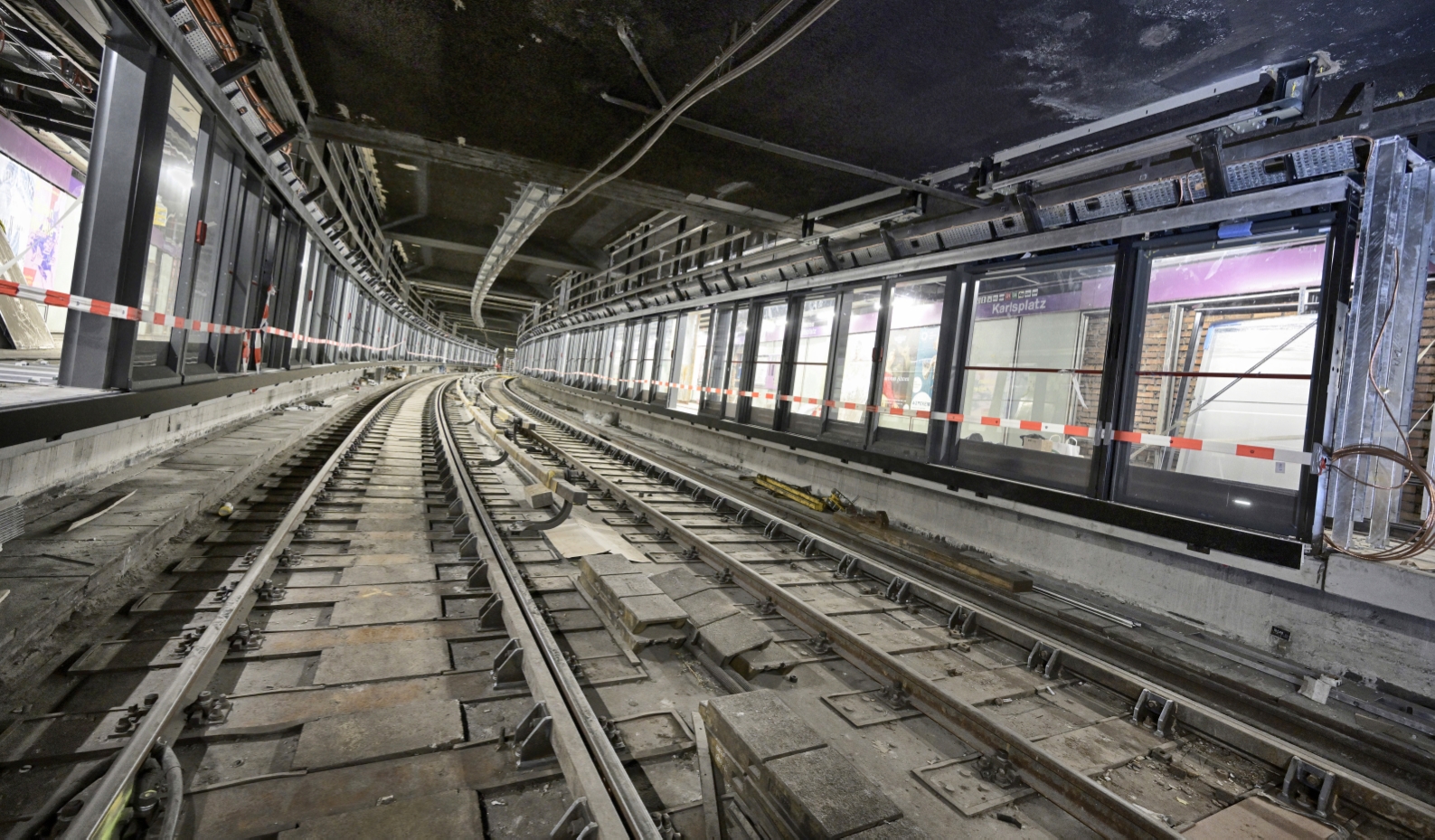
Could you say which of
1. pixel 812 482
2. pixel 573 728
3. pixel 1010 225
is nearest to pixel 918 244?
pixel 1010 225

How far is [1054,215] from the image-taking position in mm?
6402

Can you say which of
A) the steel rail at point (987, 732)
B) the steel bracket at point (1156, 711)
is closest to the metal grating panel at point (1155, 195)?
the steel bracket at point (1156, 711)

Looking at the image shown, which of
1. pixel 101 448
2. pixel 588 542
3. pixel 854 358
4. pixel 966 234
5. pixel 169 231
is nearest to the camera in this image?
pixel 101 448

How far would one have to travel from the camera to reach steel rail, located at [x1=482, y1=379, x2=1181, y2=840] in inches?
98.5

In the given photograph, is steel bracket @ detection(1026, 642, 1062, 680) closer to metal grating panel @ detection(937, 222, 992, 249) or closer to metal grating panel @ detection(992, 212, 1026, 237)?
metal grating panel @ detection(992, 212, 1026, 237)

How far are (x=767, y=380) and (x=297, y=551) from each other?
8.65m

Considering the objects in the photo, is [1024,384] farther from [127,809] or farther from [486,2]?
[127,809]

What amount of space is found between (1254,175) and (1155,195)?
2.39ft

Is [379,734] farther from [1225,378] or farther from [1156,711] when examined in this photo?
[1225,378]

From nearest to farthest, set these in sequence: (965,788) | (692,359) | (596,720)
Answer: (596,720), (965,788), (692,359)

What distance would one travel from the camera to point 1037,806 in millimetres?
2715

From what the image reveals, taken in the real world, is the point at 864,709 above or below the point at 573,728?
below

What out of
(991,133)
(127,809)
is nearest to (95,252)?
(127,809)

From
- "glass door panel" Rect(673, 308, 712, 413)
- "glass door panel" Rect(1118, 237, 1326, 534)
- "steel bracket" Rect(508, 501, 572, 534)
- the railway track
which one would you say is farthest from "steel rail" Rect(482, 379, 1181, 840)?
"glass door panel" Rect(673, 308, 712, 413)
